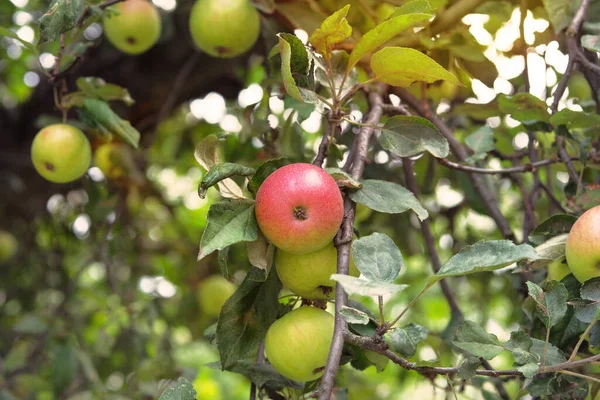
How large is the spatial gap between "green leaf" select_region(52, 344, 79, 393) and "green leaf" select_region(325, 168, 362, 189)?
112cm

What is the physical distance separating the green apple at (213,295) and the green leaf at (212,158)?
1300 mm

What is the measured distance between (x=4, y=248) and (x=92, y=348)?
1.90 ft

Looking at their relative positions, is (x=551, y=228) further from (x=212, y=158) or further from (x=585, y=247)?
(x=212, y=158)

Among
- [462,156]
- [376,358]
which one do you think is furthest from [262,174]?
[462,156]

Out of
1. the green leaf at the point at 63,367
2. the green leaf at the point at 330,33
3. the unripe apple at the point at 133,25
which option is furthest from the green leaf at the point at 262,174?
the green leaf at the point at 63,367

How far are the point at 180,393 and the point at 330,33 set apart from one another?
0.47 m

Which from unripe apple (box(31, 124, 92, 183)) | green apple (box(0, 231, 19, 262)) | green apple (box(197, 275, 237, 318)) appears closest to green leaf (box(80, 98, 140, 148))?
unripe apple (box(31, 124, 92, 183))

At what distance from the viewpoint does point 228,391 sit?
2.99 m

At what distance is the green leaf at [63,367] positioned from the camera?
166cm

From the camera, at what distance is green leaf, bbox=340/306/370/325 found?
2.24ft

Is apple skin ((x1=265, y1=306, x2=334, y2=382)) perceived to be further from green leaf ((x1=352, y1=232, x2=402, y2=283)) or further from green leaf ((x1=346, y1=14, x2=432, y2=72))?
green leaf ((x1=346, y1=14, x2=432, y2=72))

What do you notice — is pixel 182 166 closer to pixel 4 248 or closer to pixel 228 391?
pixel 4 248

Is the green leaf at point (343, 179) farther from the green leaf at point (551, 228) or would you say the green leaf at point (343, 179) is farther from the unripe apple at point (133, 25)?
the unripe apple at point (133, 25)

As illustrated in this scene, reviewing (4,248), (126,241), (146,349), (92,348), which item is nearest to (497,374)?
(146,349)
